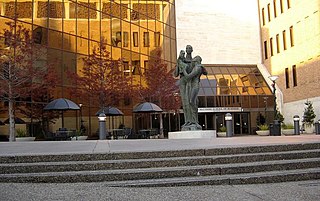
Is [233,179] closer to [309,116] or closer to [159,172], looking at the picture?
[159,172]

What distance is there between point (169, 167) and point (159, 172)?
1.97 feet

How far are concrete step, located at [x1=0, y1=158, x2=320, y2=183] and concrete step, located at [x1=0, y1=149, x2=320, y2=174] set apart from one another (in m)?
0.19

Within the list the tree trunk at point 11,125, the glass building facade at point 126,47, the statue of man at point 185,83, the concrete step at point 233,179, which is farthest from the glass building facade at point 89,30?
the concrete step at point 233,179

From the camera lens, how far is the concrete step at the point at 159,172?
7.58 meters

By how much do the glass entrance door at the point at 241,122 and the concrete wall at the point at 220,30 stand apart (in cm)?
640

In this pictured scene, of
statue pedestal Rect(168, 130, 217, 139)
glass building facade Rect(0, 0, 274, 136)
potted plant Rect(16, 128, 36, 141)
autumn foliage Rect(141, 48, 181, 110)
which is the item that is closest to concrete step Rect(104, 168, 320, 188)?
statue pedestal Rect(168, 130, 217, 139)

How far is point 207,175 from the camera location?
8133 millimetres

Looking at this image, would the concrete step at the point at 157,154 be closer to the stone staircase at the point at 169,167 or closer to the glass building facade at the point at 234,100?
the stone staircase at the point at 169,167

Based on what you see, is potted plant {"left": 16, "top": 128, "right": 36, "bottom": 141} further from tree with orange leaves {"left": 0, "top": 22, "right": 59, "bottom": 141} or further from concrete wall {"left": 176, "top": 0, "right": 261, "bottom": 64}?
concrete wall {"left": 176, "top": 0, "right": 261, "bottom": 64}

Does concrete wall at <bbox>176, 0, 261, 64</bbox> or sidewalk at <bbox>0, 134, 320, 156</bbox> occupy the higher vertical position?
concrete wall at <bbox>176, 0, 261, 64</bbox>

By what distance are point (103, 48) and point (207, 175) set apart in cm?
2362

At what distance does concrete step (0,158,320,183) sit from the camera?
7.58 m

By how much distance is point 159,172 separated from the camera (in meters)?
7.92

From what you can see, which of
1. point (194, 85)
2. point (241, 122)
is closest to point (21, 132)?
point (194, 85)
